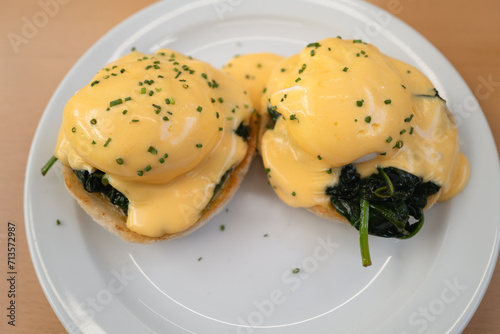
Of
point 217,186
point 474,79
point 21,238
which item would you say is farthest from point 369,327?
point 21,238

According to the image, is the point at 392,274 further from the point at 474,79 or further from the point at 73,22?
the point at 73,22

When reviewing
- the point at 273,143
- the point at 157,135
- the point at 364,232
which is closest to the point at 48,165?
the point at 157,135

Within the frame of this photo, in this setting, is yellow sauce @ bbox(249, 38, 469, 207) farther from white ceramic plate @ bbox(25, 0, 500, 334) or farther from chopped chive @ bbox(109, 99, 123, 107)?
chopped chive @ bbox(109, 99, 123, 107)

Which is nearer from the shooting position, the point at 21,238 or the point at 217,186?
the point at 217,186

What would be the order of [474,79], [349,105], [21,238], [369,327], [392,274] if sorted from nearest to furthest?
[349,105]
[369,327]
[392,274]
[21,238]
[474,79]

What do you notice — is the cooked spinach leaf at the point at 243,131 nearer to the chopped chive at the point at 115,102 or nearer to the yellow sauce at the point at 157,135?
the yellow sauce at the point at 157,135

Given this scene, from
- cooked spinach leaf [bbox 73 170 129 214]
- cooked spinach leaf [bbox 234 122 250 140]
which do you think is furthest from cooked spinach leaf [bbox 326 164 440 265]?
cooked spinach leaf [bbox 73 170 129 214]

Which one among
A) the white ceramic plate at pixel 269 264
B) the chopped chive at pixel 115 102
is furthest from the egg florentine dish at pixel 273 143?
the white ceramic plate at pixel 269 264
